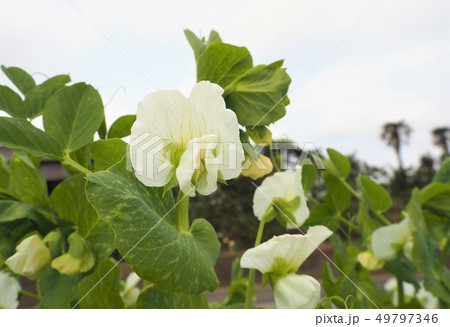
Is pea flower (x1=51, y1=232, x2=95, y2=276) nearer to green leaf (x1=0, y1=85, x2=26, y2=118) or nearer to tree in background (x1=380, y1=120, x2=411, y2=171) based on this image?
green leaf (x1=0, y1=85, x2=26, y2=118)

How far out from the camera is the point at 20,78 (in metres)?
0.39

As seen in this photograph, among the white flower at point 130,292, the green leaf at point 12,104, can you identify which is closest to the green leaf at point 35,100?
the green leaf at point 12,104

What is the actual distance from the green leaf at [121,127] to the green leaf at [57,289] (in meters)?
0.11

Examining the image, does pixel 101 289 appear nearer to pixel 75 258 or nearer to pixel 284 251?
pixel 75 258

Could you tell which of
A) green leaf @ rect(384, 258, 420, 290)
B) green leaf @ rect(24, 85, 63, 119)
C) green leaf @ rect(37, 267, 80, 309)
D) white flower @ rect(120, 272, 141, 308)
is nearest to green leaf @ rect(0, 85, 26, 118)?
green leaf @ rect(24, 85, 63, 119)

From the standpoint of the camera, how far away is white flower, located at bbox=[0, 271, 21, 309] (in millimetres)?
404

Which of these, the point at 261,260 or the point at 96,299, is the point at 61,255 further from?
the point at 261,260

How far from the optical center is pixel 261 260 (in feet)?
0.89

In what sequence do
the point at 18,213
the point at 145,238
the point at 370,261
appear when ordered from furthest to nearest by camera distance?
1. the point at 370,261
2. the point at 18,213
3. the point at 145,238

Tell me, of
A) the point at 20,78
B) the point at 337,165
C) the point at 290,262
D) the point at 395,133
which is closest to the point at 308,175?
the point at 337,165

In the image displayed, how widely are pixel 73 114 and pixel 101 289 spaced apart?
0.13 metres

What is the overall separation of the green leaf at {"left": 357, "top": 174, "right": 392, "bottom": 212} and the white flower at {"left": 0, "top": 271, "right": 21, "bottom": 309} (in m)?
0.32

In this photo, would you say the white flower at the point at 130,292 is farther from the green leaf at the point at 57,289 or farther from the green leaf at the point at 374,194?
the green leaf at the point at 374,194

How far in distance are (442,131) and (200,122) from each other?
1357 centimetres
